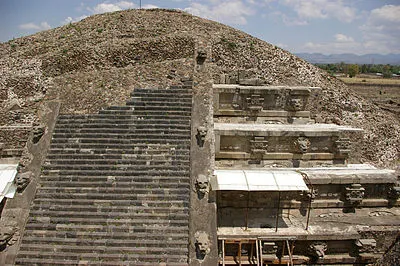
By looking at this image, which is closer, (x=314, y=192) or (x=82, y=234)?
(x=82, y=234)

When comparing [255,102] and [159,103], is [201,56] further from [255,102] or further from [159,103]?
[255,102]

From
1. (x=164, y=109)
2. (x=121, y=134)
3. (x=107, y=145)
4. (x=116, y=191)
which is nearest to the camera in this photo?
(x=116, y=191)

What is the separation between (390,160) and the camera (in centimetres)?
1465

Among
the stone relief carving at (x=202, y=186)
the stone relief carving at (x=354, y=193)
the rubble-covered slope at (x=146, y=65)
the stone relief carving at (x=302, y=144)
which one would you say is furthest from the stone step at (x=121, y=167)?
the stone relief carving at (x=354, y=193)

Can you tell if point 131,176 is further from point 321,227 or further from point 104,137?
point 321,227

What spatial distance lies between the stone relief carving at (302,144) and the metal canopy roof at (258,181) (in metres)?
2.76

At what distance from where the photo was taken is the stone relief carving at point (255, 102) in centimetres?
1320

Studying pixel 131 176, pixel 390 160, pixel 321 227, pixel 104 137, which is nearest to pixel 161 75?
pixel 104 137

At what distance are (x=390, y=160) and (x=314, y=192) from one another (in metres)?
7.67

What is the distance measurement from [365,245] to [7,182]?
11.4 metres

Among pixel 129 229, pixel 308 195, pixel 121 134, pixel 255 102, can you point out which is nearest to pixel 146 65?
pixel 121 134

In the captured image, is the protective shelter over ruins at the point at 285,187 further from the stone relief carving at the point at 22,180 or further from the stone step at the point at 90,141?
the stone relief carving at the point at 22,180

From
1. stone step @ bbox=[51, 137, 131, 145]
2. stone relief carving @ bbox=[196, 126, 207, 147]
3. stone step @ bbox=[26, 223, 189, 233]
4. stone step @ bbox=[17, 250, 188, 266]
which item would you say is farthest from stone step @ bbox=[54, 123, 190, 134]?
stone step @ bbox=[17, 250, 188, 266]

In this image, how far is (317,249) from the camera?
8.69 m
